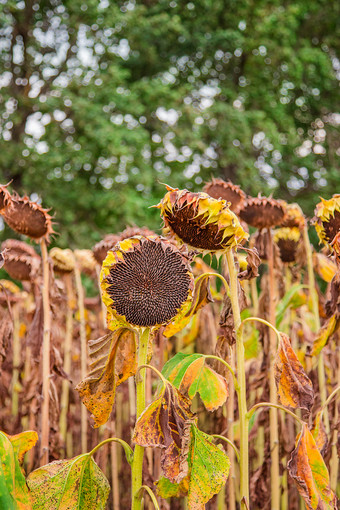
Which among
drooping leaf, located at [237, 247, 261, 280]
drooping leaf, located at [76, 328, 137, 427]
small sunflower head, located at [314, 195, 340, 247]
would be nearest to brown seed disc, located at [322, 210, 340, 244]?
small sunflower head, located at [314, 195, 340, 247]

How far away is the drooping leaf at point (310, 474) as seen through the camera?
0.96m

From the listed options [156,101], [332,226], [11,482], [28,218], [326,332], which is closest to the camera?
[11,482]

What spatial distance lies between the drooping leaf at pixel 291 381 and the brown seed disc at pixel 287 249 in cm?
95

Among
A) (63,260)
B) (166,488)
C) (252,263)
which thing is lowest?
(63,260)

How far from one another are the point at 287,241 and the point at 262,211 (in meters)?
0.46

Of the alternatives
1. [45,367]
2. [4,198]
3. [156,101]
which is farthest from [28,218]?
[156,101]

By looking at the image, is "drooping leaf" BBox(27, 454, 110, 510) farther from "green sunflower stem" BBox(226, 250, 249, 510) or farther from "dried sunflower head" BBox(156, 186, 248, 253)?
"dried sunflower head" BBox(156, 186, 248, 253)

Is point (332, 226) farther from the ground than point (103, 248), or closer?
farther from the ground

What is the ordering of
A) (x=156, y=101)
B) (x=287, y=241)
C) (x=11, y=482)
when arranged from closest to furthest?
(x=11, y=482) < (x=287, y=241) < (x=156, y=101)

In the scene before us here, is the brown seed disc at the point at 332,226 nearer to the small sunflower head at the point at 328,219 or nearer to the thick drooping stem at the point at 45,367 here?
the small sunflower head at the point at 328,219

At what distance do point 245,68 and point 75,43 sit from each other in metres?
3.60

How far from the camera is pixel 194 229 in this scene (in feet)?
3.25

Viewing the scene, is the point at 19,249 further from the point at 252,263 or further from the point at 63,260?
the point at 252,263

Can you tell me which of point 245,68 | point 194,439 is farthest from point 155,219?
point 194,439
